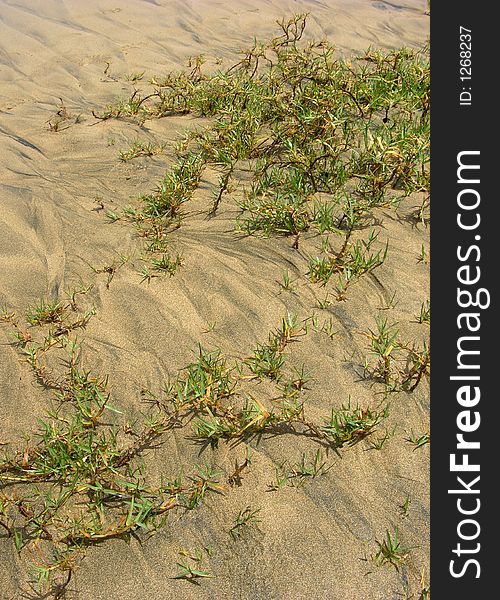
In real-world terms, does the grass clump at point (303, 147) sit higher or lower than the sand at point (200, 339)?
higher

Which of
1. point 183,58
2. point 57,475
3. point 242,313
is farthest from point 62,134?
point 57,475

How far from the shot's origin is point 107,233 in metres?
3.32

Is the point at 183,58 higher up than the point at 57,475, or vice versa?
the point at 183,58

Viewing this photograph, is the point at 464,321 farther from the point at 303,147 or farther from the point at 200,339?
the point at 303,147

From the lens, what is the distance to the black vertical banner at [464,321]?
1.87 metres

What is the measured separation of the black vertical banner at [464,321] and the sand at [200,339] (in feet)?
0.27

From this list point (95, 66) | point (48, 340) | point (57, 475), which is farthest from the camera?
point (95, 66)

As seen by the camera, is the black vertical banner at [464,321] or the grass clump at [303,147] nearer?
the black vertical banner at [464,321]

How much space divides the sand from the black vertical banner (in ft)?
0.27

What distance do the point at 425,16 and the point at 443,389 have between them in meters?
6.66

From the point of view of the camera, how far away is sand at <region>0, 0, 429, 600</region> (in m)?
1.84

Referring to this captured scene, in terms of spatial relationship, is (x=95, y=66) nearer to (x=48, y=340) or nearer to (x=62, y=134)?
(x=62, y=134)

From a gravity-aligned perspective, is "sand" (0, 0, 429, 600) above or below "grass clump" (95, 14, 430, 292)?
below

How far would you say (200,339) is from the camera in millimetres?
2643
